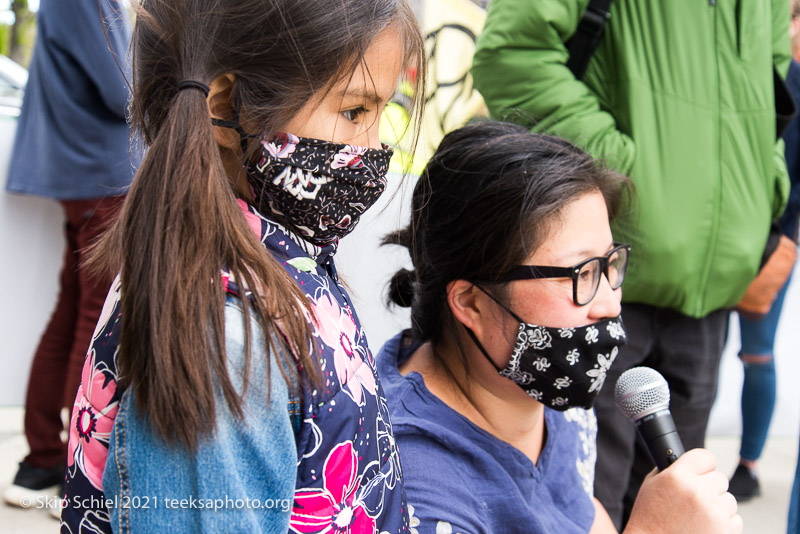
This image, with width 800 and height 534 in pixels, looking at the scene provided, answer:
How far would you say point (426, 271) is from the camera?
1.78 m

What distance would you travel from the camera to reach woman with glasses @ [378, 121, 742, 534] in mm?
1506

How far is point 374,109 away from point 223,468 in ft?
1.79

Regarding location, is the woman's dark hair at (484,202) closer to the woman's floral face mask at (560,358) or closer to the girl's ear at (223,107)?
the woman's floral face mask at (560,358)

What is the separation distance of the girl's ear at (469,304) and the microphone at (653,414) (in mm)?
323

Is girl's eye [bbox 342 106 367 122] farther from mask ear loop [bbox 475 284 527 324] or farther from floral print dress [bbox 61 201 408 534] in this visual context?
mask ear loop [bbox 475 284 527 324]

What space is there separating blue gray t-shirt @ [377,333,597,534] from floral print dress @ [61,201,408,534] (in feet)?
1.03

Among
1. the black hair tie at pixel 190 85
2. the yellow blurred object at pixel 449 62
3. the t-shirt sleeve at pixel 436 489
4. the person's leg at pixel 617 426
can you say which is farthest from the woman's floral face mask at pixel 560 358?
the yellow blurred object at pixel 449 62

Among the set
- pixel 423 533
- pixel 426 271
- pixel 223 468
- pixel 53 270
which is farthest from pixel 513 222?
pixel 53 270

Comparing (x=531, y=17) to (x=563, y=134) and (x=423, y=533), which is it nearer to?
(x=563, y=134)

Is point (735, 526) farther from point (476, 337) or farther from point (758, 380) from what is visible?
point (758, 380)

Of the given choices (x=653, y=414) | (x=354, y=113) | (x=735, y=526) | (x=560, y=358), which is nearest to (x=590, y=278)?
(x=560, y=358)

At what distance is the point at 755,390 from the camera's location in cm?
370

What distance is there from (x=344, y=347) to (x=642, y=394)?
2.52 feet

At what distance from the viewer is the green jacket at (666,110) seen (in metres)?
2.13
